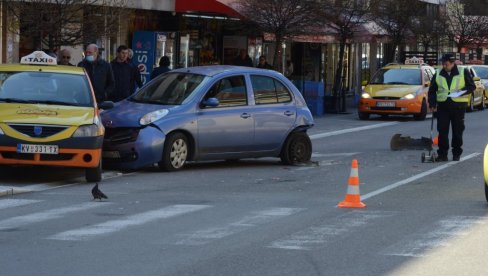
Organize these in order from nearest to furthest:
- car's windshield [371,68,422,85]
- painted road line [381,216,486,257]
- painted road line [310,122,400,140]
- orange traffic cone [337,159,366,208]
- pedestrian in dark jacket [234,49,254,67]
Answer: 1. painted road line [381,216,486,257]
2. orange traffic cone [337,159,366,208]
3. painted road line [310,122,400,140]
4. pedestrian in dark jacket [234,49,254,67]
5. car's windshield [371,68,422,85]

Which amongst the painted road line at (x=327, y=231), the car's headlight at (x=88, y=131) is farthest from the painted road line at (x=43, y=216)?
the painted road line at (x=327, y=231)

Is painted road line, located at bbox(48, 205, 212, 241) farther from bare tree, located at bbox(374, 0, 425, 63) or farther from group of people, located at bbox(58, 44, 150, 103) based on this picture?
bare tree, located at bbox(374, 0, 425, 63)

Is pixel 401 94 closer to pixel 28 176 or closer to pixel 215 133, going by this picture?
pixel 215 133

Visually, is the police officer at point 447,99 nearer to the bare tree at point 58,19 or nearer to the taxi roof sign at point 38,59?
the taxi roof sign at point 38,59

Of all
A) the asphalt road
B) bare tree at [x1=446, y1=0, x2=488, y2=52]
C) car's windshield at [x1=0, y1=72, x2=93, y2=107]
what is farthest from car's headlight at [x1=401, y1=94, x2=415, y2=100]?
bare tree at [x1=446, y1=0, x2=488, y2=52]

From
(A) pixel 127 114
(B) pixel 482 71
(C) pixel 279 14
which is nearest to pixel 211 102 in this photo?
(A) pixel 127 114

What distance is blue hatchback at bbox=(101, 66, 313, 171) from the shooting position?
15.7 m

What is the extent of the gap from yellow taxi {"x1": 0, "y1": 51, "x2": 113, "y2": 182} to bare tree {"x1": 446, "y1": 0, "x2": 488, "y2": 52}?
1575 inches

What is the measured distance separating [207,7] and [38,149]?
14998 mm

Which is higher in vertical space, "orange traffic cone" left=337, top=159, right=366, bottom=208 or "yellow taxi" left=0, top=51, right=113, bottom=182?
"yellow taxi" left=0, top=51, right=113, bottom=182

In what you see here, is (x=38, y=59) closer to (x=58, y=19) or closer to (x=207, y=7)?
(x=58, y=19)

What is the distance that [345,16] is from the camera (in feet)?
112

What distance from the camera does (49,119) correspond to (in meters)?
14.2

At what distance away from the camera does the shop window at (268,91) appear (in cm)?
1712
